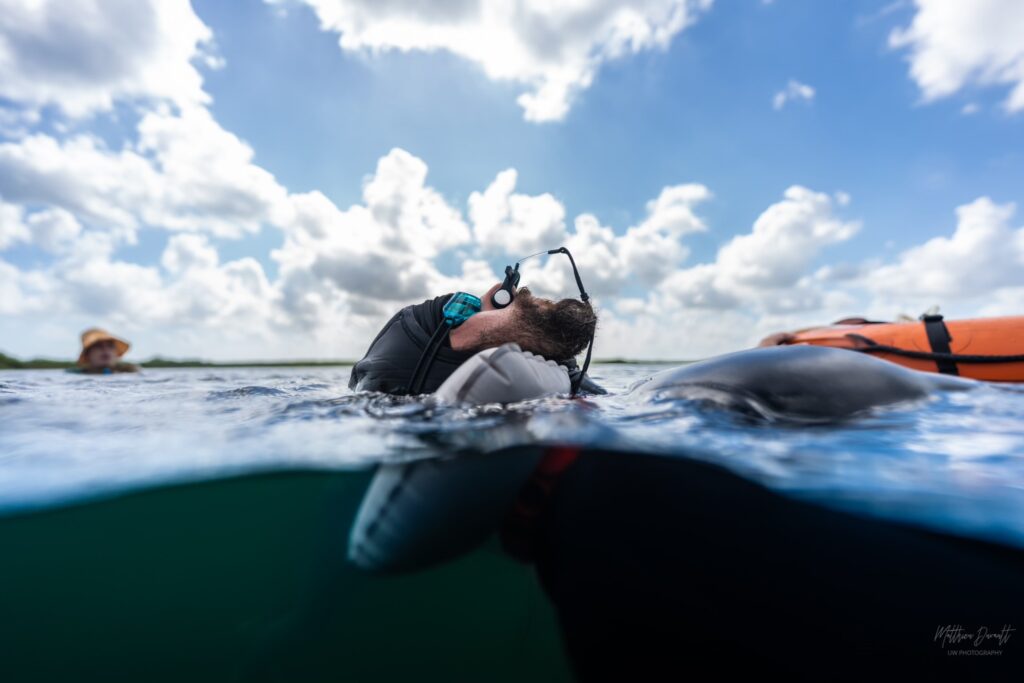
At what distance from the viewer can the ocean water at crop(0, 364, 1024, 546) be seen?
2.76 m

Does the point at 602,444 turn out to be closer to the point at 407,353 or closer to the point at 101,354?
the point at 407,353

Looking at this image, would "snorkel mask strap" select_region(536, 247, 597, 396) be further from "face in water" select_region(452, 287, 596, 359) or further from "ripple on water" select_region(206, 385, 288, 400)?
"ripple on water" select_region(206, 385, 288, 400)

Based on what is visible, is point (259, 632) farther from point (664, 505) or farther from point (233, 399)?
point (664, 505)

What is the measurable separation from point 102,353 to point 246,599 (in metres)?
11.8

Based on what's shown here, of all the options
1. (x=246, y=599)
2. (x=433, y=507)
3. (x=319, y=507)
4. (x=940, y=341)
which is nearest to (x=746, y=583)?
(x=433, y=507)

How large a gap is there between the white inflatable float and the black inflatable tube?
328 mm

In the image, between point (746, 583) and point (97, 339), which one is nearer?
point (746, 583)

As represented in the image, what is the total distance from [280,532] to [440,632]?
5.51 feet

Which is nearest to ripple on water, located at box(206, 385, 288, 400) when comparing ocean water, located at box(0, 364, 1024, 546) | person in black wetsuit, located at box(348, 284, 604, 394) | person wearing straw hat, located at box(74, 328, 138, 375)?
ocean water, located at box(0, 364, 1024, 546)

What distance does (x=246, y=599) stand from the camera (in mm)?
4074

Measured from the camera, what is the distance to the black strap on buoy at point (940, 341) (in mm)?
6150

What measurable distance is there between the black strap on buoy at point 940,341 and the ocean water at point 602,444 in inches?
87.8

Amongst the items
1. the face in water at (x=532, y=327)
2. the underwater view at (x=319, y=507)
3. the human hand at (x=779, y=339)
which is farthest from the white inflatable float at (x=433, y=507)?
the human hand at (x=779, y=339)

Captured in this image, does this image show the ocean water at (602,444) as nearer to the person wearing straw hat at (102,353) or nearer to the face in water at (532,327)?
the face in water at (532,327)
